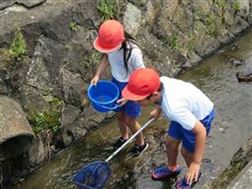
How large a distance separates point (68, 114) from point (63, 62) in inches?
25.0

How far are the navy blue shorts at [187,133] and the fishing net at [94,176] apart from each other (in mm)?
704

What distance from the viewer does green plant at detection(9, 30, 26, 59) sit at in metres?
5.85

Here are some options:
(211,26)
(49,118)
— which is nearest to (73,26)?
(49,118)

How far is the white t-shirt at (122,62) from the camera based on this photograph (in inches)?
199

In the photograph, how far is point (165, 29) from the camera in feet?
25.7

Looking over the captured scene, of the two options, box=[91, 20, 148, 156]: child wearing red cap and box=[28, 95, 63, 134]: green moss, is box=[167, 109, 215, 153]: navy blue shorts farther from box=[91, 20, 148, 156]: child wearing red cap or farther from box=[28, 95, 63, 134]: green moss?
box=[28, 95, 63, 134]: green moss

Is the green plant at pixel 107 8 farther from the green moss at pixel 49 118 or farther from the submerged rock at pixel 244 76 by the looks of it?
the submerged rock at pixel 244 76

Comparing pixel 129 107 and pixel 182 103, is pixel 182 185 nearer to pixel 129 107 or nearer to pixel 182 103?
pixel 129 107

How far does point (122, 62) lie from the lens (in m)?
5.13

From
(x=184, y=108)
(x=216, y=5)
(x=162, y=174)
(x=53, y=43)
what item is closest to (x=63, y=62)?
(x=53, y=43)

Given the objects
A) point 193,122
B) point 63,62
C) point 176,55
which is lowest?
point 176,55

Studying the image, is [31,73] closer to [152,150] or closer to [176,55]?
[152,150]

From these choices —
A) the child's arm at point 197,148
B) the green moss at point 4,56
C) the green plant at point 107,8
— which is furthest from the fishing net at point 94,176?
the green plant at point 107,8

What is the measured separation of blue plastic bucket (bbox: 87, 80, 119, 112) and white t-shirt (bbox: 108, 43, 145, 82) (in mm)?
135
